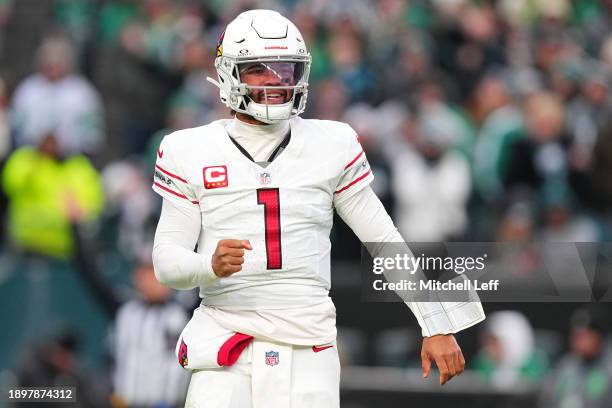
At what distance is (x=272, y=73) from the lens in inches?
213

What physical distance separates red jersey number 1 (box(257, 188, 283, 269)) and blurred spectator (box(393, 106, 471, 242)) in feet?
18.3

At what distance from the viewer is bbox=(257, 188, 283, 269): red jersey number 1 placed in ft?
17.2

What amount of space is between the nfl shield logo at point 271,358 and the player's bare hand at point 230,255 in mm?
438

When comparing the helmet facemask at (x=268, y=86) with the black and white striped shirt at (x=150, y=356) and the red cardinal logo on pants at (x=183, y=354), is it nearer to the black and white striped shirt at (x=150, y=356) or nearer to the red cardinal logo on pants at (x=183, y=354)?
the red cardinal logo on pants at (x=183, y=354)

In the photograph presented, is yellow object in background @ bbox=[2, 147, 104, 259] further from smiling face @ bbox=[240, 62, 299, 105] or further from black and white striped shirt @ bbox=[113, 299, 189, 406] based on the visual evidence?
smiling face @ bbox=[240, 62, 299, 105]

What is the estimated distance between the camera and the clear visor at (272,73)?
5.39 meters

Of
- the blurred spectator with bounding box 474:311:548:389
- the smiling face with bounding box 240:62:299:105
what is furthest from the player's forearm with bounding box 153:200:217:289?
the blurred spectator with bounding box 474:311:548:389

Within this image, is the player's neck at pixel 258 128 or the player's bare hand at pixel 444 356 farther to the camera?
the player's neck at pixel 258 128

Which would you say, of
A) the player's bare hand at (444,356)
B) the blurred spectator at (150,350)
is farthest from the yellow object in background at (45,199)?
the player's bare hand at (444,356)

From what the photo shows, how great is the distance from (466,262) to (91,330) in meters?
5.41

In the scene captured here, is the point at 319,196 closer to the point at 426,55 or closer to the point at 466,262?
the point at 466,262

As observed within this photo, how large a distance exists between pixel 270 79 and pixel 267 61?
67 mm

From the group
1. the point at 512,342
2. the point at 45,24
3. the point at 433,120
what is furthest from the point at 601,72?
the point at 45,24

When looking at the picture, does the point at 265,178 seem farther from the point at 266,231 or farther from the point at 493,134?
Result: the point at 493,134
